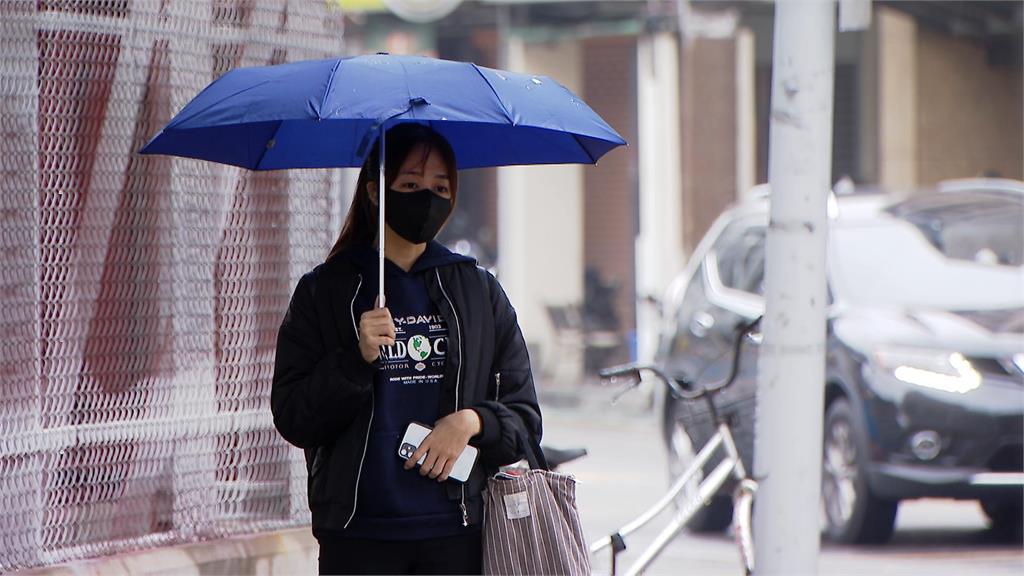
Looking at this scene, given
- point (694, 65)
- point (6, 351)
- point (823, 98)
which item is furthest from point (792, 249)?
point (694, 65)

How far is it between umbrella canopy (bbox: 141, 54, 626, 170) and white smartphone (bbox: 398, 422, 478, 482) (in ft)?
2.22

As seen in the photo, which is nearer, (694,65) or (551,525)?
(551,525)

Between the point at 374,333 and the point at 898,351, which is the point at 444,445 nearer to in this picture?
the point at 374,333

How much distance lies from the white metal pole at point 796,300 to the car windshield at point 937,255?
4376 mm

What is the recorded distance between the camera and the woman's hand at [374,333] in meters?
3.74

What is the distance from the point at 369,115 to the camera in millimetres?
3820

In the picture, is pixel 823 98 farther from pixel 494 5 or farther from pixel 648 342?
pixel 494 5

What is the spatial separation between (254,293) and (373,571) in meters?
2.19

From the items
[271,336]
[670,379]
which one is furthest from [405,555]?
[670,379]

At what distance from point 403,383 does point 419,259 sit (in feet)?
1.04

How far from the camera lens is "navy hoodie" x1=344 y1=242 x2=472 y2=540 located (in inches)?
150

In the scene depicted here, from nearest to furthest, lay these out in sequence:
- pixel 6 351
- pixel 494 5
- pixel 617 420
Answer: pixel 6 351, pixel 617 420, pixel 494 5

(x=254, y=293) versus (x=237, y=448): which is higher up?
(x=254, y=293)

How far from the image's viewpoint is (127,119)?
17.6 feet
